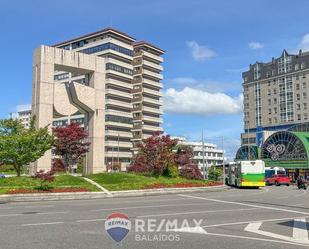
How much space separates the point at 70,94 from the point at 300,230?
29942 mm

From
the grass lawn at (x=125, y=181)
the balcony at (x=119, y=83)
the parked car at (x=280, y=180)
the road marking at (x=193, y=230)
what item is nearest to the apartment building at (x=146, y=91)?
the balcony at (x=119, y=83)

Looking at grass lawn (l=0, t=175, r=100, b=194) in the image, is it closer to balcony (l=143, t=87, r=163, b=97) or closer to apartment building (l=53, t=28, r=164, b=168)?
apartment building (l=53, t=28, r=164, b=168)

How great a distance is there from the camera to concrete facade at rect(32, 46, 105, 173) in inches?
1463

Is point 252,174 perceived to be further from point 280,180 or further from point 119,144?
point 119,144

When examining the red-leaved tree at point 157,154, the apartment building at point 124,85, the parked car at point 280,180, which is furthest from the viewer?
the apartment building at point 124,85

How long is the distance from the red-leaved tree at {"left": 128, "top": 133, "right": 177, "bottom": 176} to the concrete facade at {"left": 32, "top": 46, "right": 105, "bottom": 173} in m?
4.61

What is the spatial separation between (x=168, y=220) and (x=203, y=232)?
8.67 feet

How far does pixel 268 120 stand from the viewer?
128750 millimetres

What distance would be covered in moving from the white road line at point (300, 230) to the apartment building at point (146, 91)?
105228 mm

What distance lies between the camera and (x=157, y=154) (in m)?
37.8

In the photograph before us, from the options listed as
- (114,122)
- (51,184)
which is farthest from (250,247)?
(114,122)

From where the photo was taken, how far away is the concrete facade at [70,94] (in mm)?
37156

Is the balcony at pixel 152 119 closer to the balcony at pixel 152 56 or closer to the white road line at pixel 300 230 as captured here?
the balcony at pixel 152 56

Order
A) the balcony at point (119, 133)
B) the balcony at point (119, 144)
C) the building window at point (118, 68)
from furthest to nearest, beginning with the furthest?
the building window at point (118, 68)
the balcony at point (119, 133)
the balcony at point (119, 144)
